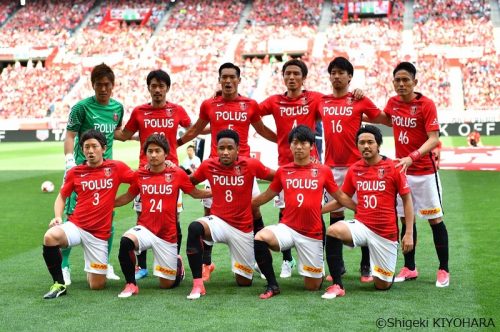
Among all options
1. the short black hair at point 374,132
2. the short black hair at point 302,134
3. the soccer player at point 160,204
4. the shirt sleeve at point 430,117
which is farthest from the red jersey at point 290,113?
the shirt sleeve at point 430,117

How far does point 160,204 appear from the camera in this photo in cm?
693

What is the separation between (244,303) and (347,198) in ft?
4.74

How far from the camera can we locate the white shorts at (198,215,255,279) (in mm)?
6867

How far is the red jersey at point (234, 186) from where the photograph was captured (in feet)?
22.7

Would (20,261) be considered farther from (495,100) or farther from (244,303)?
(495,100)

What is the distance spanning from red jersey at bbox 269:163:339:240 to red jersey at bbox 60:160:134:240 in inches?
61.9

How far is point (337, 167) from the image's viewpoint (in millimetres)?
7445

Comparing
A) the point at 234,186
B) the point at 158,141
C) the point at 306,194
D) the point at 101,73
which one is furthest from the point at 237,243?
the point at 101,73

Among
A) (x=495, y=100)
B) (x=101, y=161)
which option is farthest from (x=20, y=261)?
(x=495, y=100)

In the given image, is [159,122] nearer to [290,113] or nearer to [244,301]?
[290,113]

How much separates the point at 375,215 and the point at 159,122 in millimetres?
2434

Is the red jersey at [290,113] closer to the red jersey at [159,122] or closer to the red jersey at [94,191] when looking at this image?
the red jersey at [159,122]

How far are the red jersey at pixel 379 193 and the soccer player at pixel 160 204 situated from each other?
1.48 m

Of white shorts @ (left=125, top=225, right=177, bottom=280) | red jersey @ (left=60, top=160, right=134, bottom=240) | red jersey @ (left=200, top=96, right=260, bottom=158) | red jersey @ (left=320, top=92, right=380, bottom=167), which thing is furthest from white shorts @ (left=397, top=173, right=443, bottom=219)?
red jersey @ (left=60, top=160, right=134, bottom=240)
